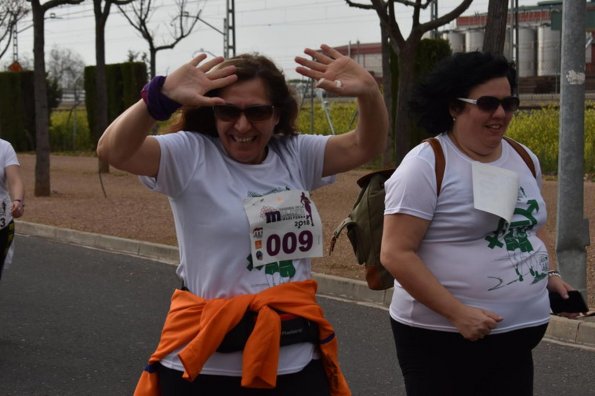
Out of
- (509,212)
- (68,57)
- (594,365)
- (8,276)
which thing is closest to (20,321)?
(8,276)

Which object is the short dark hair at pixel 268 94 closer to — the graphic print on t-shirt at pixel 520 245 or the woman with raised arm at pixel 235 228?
the woman with raised arm at pixel 235 228

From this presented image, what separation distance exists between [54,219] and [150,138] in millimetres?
11549

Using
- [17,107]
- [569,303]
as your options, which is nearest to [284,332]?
[569,303]

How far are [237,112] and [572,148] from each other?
5.24 meters

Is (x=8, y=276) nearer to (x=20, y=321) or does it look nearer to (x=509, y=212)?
(x=20, y=321)

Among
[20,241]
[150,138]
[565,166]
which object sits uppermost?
[150,138]

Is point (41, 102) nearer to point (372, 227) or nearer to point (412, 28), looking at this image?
point (412, 28)

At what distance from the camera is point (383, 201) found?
374 cm

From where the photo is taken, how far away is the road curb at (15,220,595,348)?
23.4 feet

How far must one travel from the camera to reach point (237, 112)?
9.75 feet

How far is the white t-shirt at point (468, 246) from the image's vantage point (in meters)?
3.31

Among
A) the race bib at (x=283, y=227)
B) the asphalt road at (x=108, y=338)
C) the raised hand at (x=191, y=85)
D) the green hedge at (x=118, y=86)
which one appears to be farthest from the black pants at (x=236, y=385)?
the green hedge at (x=118, y=86)

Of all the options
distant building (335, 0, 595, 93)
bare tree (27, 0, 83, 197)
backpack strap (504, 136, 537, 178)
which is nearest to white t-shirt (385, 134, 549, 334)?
backpack strap (504, 136, 537, 178)

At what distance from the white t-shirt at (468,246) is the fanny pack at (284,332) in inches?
19.6
